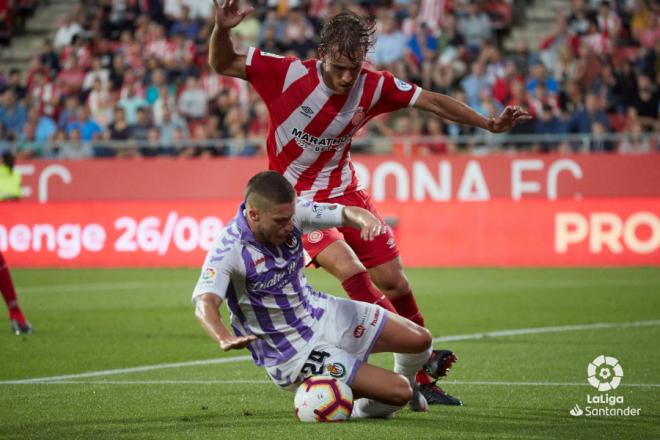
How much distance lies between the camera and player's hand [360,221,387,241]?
616 cm

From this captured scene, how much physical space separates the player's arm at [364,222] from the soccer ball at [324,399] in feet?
2.79

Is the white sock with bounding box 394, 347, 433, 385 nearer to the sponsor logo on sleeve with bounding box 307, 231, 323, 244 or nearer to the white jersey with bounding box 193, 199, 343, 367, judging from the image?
the white jersey with bounding box 193, 199, 343, 367

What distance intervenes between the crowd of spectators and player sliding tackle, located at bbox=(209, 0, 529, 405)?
13.2 metres

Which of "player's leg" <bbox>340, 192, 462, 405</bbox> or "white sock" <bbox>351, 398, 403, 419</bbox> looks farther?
"player's leg" <bbox>340, 192, 462, 405</bbox>

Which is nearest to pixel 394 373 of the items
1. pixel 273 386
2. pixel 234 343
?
pixel 234 343

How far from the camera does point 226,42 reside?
753 centimetres

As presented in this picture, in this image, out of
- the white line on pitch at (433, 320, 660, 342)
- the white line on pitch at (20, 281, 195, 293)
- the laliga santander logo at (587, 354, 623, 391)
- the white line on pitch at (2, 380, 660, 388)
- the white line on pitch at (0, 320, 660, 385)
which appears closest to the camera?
the laliga santander logo at (587, 354, 623, 391)

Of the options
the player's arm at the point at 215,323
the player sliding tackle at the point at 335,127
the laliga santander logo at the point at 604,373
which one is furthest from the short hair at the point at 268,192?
the laliga santander logo at the point at 604,373

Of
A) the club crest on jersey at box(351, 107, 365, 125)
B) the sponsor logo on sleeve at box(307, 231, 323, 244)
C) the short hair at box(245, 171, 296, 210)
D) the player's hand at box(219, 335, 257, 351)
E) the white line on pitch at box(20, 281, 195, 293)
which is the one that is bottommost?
the white line on pitch at box(20, 281, 195, 293)

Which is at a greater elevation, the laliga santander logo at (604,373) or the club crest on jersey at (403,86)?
the club crest on jersey at (403,86)

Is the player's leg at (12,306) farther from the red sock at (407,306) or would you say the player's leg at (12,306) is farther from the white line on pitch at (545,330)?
the red sock at (407,306)

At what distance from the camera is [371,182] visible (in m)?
21.5

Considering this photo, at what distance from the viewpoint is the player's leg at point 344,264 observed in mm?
7797

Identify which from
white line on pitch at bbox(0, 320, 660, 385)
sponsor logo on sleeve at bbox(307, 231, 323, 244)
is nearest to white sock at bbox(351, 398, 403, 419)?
sponsor logo on sleeve at bbox(307, 231, 323, 244)
